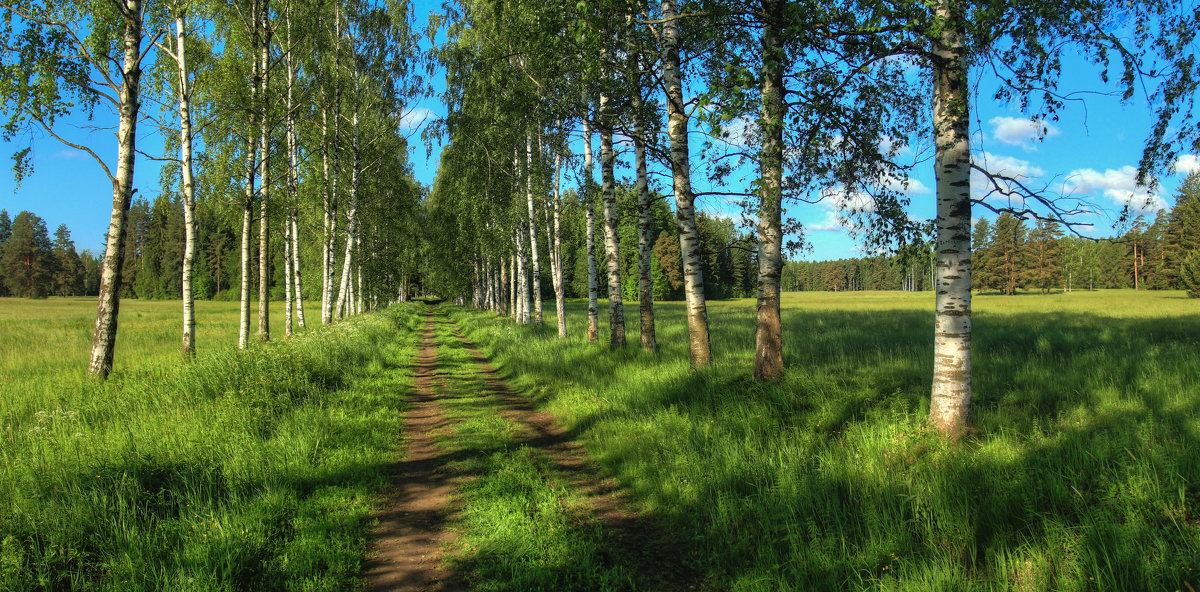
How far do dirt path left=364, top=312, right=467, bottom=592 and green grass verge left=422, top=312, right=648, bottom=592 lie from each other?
0.53ft

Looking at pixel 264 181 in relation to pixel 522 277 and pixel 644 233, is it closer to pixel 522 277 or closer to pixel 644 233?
pixel 522 277

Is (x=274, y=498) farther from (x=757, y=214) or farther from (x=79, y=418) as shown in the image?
(x=757, y=214)

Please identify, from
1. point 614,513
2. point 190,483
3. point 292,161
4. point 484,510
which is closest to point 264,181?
point 292,161

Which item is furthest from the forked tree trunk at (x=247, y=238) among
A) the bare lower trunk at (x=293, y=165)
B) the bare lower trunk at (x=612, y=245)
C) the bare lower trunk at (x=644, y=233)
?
the bare lower trunk at (x=644, y=233)

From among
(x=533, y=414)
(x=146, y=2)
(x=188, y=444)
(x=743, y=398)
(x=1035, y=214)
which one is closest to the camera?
(x=1035, y=214)

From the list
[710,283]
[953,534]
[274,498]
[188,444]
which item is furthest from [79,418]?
[710,283]

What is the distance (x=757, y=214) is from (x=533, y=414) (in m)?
5.12

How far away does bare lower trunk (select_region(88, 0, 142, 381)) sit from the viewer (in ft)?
28.4

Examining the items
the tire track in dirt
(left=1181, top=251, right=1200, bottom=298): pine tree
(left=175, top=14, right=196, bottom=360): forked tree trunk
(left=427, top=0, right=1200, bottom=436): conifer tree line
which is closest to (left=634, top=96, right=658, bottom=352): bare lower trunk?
(left=427, top=0, right=1200, bottom=436): conifer tree line

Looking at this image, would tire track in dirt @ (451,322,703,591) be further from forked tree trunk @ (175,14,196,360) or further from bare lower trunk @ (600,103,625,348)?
forked tree trunk @ (175,14,196,360)

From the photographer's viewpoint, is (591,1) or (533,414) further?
(533,414)

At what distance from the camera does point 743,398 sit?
686cm

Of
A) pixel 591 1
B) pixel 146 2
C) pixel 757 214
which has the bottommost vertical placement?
pixel 757 214

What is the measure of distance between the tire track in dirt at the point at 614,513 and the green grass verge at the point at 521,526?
0.34 feet
